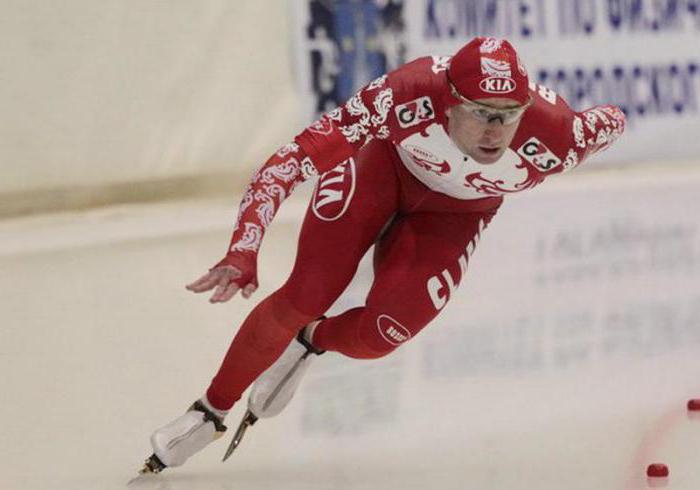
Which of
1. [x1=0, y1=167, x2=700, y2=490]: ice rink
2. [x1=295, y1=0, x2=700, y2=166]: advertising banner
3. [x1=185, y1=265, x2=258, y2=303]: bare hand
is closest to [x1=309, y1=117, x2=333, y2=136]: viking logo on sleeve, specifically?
[x1=185, y1=265, x2=258, y2=303]: bare hand

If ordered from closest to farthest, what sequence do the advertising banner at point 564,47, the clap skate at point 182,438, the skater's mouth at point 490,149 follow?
the skater's mouth at point 490,149
the clap skate at point 182,438
the advertising banner at point 564,47

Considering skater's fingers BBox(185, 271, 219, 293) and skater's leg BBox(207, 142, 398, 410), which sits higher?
skater's fingers BBox(185, 271, 219, 293)

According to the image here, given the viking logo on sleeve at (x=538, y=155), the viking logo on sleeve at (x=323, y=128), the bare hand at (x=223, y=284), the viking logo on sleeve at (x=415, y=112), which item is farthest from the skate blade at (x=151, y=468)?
the viking logo on sleeve at (x=538, y=155)

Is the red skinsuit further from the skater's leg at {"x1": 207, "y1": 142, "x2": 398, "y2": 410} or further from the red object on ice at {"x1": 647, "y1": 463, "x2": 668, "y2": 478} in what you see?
the red object on ice at {"x1": 647, "y1": 463, "x2": 668, "y2": 478}

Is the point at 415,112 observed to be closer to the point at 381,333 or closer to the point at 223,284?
the point at 381,333

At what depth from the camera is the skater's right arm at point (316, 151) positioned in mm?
2938

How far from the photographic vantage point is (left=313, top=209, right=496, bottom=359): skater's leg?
3.29 metres

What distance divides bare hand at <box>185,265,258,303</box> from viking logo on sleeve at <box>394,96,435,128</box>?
26.4 inches

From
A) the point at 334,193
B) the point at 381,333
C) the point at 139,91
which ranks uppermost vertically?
the point at 334,193

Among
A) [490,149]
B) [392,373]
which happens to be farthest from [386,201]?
[392,373]

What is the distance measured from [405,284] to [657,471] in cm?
75

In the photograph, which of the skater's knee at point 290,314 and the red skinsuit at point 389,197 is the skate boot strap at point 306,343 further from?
the skater's knee at point 290,314

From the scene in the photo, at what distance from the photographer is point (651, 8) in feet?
31.5

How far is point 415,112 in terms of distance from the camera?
→ 323 centimetres
